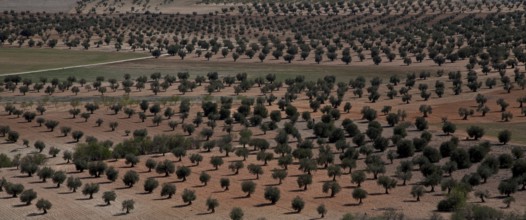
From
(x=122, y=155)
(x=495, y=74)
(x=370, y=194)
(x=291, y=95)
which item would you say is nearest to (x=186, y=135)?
Result: (x=122, y=155)

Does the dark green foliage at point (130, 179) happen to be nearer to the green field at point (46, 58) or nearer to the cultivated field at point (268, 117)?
the cultivated field at point (268, 117)

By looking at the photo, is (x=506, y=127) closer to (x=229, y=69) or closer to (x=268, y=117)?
(x=268, y=117)

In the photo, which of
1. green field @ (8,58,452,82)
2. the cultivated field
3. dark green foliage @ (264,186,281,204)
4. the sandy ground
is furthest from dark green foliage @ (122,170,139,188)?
green field @ (8,58,452,82)

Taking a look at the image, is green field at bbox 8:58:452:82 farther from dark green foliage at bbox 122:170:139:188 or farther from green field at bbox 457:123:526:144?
dark green foliage at bbox 122:170:139:188

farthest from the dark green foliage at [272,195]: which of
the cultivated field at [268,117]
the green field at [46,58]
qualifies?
the green field at [46,58]

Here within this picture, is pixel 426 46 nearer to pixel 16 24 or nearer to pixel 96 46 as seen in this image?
pixel 96 46

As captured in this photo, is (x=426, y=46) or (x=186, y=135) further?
(x=426, y=46)
